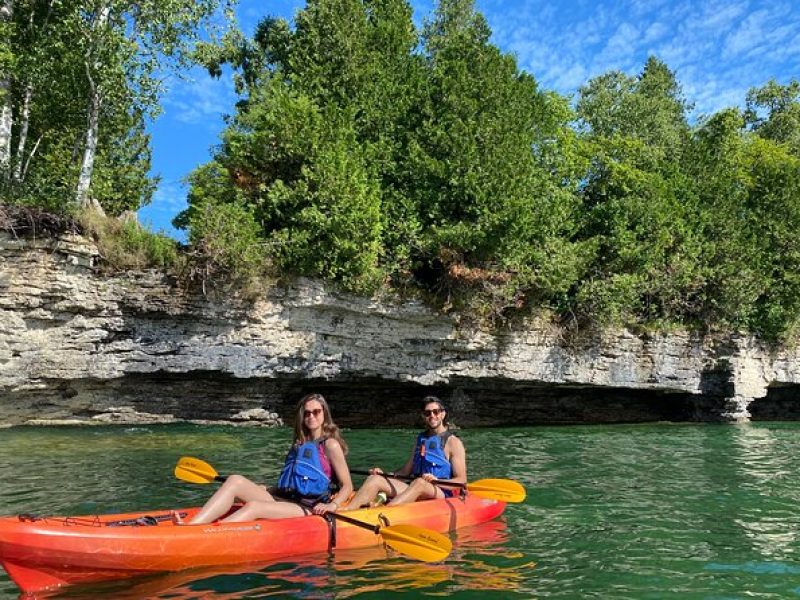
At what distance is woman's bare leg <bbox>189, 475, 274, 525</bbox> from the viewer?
5.98 metres

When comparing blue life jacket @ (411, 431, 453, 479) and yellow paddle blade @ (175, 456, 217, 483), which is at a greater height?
blue life jacket @ (411, 431, 453, 479)

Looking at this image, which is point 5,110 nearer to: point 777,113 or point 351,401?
point 351,401

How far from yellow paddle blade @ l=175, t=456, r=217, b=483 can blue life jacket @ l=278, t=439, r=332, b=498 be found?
1.72 m

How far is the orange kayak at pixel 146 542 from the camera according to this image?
4895 mm

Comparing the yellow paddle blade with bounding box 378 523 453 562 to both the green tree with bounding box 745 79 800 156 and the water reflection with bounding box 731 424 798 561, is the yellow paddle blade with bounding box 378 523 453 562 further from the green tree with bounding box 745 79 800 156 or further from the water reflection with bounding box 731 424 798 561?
the green tree with bounding box 745 79 800 156

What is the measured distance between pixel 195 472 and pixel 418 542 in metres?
3.61

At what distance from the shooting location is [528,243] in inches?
769

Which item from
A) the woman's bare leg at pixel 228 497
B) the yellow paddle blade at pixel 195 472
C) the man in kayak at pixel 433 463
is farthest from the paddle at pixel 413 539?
the yellow paddle blade at pixel 195 472

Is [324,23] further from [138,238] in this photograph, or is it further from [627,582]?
[627,582]

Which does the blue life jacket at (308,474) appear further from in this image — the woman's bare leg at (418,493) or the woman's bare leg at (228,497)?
the woman's bare leg at (418,493)

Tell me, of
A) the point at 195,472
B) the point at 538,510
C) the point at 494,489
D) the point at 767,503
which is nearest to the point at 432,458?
the point at 494,489

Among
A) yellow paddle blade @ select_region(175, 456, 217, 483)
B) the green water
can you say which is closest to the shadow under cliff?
the green water

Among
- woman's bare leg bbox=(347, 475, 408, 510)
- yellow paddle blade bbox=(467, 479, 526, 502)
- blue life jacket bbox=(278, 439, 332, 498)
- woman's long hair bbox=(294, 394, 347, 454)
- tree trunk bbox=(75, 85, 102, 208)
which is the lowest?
yellow paddle blade bbox=(467, 479, 526, 502)

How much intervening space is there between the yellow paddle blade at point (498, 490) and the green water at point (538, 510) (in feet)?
0.72
